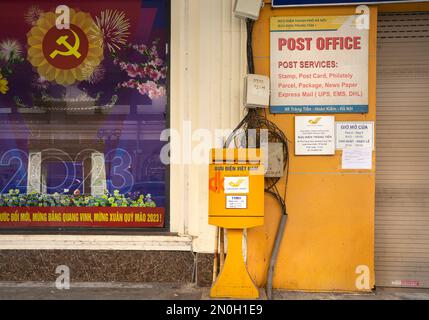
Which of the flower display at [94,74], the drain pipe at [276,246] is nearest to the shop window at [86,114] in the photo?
the flower display at [94,74]

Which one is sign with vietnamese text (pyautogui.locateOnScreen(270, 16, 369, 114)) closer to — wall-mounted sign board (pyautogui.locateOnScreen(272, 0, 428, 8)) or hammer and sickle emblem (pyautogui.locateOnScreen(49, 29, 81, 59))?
wall-mounted sign board (pyautogui.locateOnScreen(272, 0, 428, 8))

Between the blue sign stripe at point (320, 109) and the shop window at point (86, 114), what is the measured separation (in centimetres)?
137

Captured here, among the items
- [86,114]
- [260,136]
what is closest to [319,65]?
[260,136]

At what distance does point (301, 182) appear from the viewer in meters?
4.37

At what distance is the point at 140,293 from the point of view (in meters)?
4.29

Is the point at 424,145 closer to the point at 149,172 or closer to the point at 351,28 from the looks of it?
the point at 351,28

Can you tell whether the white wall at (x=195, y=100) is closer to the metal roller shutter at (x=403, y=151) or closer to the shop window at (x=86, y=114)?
the shop window at (x=86, y=114)

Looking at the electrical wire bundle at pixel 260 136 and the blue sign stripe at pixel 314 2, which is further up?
the blue sign stripe at pixel 314 2

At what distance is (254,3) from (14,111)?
3.19 meters

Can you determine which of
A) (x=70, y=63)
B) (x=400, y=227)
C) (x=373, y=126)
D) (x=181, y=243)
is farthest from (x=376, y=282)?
(x=70, y=63)

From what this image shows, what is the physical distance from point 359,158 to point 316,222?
0.87m

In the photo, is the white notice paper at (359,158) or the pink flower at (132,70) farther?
the pink flower at (132,70)

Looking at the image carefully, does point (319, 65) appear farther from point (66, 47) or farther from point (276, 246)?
point (66, 47)

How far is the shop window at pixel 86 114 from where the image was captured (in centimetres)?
466
